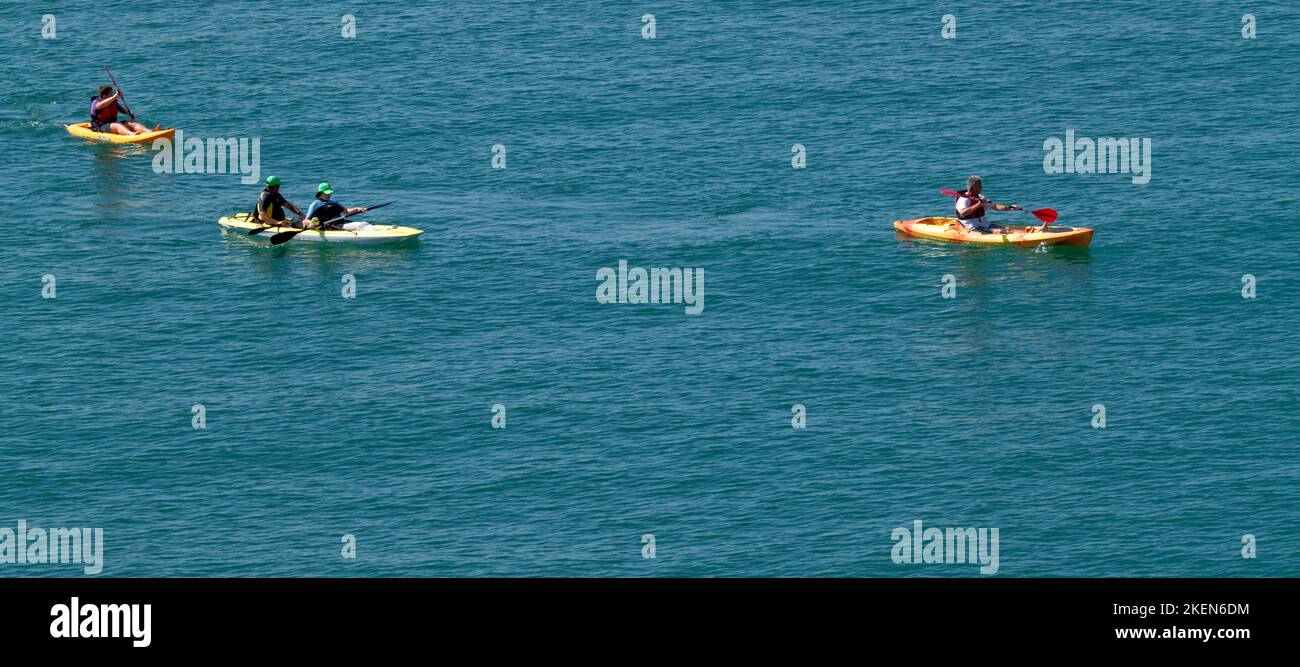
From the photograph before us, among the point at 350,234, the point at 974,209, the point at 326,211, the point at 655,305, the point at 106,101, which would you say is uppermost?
the point at 106,101

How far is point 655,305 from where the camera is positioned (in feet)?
283

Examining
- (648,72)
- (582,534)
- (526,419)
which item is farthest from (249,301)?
(648,72)

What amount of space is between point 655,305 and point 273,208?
18.0m

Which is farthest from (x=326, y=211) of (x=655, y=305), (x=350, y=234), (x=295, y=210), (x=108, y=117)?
(x=108, y=117)

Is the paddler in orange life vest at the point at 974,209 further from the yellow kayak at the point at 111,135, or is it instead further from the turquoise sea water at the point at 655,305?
the yellow kayak at the point at 111,135

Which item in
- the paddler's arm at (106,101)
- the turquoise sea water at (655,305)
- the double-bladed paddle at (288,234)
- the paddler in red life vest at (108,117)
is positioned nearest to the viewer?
the turquoise sea water at (655,305)

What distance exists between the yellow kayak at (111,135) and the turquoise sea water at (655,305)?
917 mm

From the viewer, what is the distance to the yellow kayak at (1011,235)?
8919 cm

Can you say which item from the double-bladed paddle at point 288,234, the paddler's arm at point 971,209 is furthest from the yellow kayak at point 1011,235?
the double-bladed paddle at point 288,234

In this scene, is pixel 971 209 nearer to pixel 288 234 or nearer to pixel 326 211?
pixel 326 211

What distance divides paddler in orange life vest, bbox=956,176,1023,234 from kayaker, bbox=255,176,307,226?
2855 cm

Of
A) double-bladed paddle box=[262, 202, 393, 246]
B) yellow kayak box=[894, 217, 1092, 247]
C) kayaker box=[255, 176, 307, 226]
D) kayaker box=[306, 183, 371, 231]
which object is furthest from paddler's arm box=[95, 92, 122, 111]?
yellow kayak box=[894, 217, 1092, 247]

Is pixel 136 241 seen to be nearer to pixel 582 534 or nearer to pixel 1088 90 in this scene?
pixel 582 534

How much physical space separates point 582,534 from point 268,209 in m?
32.1
